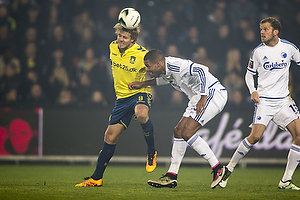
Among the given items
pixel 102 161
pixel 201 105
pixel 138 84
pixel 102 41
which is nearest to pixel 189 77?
pixel 201 105

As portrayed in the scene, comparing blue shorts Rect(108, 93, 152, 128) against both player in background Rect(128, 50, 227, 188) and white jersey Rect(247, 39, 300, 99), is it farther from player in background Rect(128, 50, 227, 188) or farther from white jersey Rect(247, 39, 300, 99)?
white jersey Rect(247, 39, 300, 99)

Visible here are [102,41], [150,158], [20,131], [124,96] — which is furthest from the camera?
[102,41]

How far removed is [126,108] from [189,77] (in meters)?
0.99

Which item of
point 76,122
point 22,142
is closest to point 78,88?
point 76,122

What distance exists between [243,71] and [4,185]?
7.16m

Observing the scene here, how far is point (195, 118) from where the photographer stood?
7148 mm

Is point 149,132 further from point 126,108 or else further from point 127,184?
point 127,184

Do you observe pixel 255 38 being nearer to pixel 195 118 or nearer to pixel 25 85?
pixel 25 85

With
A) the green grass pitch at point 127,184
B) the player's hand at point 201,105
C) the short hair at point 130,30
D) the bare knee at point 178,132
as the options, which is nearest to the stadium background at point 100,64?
the green grass pitch at point 127,184

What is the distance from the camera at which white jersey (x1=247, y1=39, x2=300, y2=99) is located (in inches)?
284

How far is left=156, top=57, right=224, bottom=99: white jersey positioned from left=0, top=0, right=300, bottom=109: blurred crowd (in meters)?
4.68

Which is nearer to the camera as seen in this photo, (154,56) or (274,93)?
(154,56)

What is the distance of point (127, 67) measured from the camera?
746 centimetres

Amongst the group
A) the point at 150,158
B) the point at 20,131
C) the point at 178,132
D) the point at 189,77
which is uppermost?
the point at 189,77
